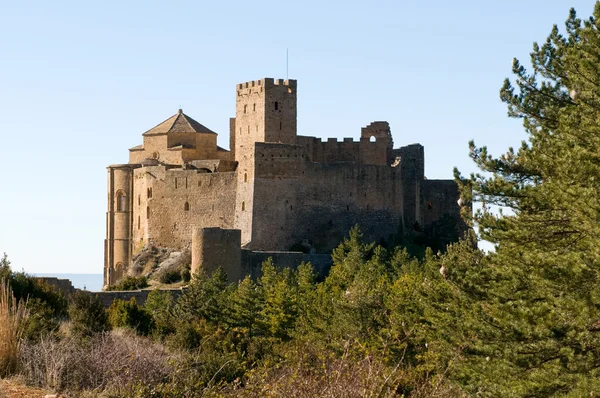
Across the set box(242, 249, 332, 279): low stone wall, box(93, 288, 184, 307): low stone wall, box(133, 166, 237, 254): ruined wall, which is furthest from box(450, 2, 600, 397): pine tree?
box(133, 166, 237, 254): ruined wall

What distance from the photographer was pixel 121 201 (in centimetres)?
5078

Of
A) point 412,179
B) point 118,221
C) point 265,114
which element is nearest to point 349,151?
A: point 412,179

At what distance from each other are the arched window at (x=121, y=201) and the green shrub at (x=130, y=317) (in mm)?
→ 20702

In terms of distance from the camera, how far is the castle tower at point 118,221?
50.5 m

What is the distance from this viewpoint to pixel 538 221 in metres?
16.2

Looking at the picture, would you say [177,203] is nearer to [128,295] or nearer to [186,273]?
[186,273]

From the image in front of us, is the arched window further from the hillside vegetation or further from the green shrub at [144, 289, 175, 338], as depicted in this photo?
the hillside vegetation

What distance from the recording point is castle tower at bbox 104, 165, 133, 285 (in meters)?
50.5

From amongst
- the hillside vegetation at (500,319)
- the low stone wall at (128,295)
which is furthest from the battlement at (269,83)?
the hillside vegetation at (500,319)

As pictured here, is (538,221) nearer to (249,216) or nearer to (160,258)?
(249,216)

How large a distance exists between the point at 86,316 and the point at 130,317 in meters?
4.76

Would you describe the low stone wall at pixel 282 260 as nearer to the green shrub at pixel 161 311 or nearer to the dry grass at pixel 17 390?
the green shrub at pixel 161 311

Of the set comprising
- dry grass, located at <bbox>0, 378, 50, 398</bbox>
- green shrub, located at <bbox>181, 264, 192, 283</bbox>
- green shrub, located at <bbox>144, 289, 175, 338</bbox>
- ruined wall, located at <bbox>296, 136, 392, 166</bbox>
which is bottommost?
green shrub, located at <bbox>144, 289, 175, 338</bbox>

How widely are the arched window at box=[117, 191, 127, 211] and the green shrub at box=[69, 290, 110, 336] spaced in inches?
981
